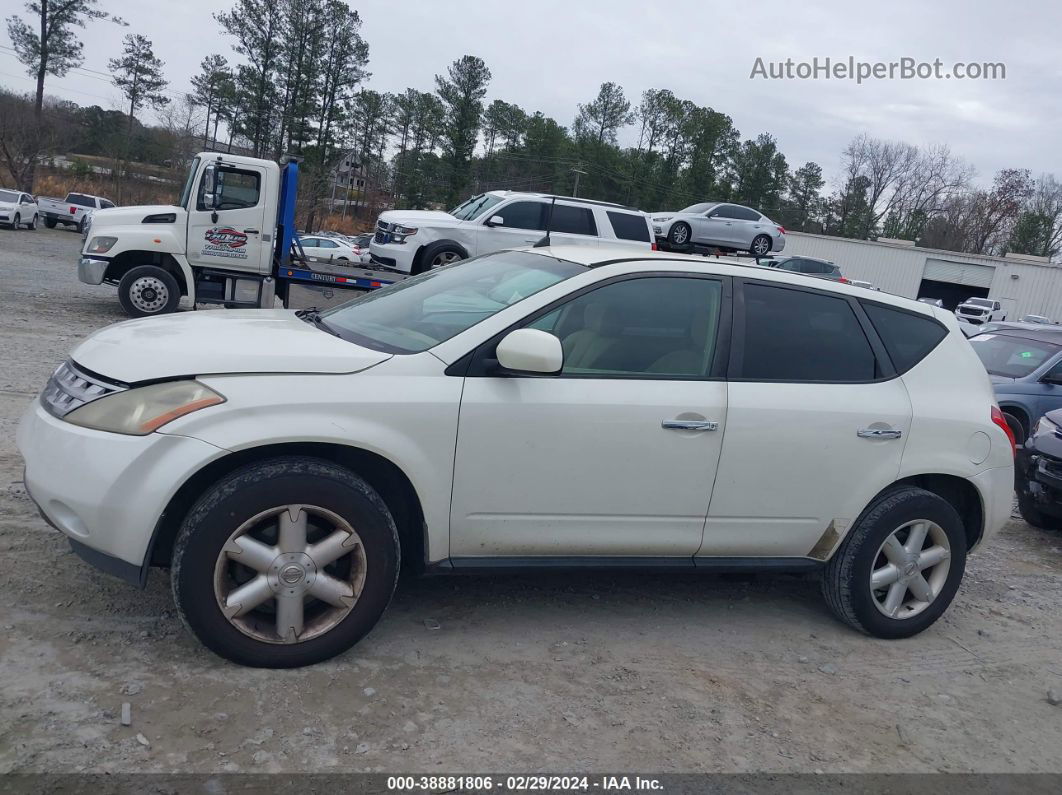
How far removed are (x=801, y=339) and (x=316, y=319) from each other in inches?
93.0

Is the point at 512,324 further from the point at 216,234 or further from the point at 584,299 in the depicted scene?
the point at 216,234

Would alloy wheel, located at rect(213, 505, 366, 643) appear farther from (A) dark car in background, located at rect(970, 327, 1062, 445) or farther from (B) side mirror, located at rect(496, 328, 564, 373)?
(A) dark car in background, located at rect(970, 327, 1062, 445)

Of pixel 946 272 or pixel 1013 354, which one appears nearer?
pixel 1013 354

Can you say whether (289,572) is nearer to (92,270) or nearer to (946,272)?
(92,270)

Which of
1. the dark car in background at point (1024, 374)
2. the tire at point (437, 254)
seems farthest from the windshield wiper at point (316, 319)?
the tire at point (437, 254)

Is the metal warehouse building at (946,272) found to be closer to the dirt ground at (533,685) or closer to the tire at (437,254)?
the tire at (437,254)

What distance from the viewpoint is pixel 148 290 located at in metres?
13.1

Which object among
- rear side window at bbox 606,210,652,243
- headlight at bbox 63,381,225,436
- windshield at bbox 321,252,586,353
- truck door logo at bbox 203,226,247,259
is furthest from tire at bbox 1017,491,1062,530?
truck door logo at bbox 203,226,247,259

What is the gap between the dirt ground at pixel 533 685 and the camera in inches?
121

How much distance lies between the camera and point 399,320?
164 inches

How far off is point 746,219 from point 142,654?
18592 mm

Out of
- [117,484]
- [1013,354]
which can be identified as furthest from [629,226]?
[117,484]

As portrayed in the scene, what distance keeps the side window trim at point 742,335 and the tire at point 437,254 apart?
9982mm

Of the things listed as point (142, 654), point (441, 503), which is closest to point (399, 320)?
point (441, 503)
